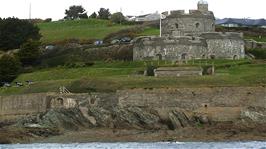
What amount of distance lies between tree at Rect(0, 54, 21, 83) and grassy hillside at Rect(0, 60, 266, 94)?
0.98 meters

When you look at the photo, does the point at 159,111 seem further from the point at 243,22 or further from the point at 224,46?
the point at 243,22

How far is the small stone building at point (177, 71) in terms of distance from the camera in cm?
6994

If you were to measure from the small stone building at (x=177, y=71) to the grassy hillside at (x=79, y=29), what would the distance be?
21481mm

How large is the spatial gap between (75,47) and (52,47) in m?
3.50

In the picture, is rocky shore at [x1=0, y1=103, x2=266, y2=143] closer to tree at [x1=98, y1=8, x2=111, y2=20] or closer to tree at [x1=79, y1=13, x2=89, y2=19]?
tree at [x1=98, y1=8, x2=111, y2=20]

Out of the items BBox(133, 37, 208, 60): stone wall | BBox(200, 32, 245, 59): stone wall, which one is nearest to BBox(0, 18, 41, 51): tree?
BBox(133, 37, 208, 60): stone wall

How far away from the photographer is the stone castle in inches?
3081

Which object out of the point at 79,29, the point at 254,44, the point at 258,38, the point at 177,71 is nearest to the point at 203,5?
the point at 254,44

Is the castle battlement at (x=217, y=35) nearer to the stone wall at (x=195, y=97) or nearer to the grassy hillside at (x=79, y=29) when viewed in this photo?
the grassy hillside at (x=79, y=29)

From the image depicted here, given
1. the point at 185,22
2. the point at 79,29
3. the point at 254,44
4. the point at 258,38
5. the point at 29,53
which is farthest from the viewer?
the point at 79,29

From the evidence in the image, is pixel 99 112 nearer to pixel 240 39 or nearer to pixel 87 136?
pixel 87 136

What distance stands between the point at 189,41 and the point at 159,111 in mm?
16863

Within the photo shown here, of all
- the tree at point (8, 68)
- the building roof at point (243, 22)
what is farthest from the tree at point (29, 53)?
the building roof at point (243, 22)

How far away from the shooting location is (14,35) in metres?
90.5
